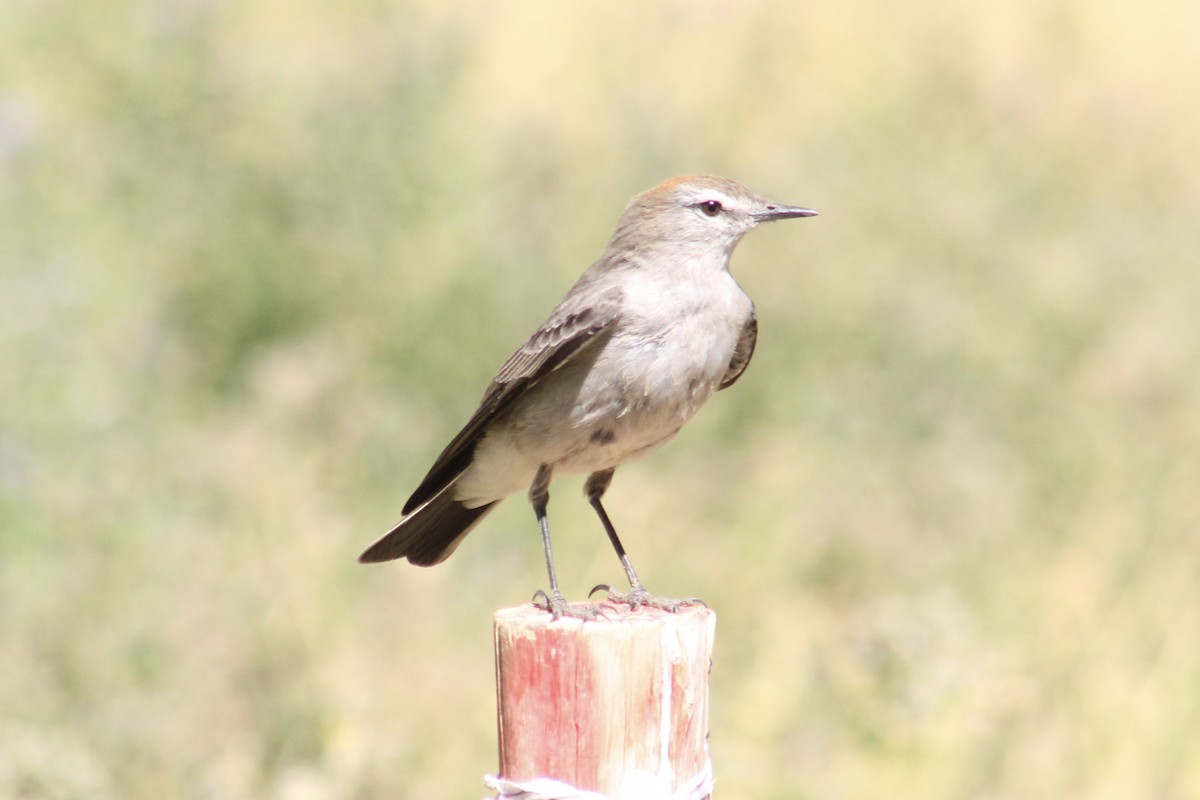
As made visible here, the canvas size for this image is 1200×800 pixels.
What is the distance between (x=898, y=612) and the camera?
198 inches

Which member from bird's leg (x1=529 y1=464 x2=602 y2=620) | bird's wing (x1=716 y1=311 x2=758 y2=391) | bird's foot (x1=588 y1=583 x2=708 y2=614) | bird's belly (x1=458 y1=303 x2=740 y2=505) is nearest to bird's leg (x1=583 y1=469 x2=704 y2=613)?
bird's foot (x1=588 y1=583 x2=708 y2=614)

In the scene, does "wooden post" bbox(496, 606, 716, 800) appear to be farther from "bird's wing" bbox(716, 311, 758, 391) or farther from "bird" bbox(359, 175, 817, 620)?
"bird's wing" bbox(716, 311, 758, 391)

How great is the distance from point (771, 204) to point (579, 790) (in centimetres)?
256

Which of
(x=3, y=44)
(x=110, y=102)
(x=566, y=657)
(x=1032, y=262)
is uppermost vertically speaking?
(x=3, y=44)

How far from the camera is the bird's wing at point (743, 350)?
15.7 ft

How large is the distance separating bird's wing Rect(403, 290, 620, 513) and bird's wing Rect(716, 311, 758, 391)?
45 centimetres

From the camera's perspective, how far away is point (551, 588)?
4.83 metres

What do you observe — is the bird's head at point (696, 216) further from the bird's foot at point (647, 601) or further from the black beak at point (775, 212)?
the bird's foot at point (647, 601)

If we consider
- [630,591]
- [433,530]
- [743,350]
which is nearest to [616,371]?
[743,350]

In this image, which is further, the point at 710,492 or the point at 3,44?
the point at 3,44

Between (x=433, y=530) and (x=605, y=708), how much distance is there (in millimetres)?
1961

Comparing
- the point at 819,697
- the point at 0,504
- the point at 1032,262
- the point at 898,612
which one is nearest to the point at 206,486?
the point at 0,504

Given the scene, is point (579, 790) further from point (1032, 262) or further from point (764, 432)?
point (1032, 262)

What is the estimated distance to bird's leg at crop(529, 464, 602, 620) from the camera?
3.59 metres
